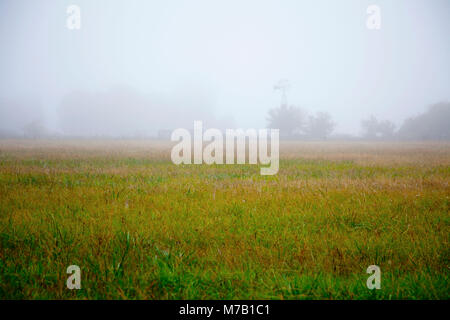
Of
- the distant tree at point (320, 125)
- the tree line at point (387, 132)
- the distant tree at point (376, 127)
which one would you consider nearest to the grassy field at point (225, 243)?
the tree line at point (387, 132)

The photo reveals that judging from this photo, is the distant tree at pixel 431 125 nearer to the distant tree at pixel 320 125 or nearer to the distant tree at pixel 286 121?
the distant tree at pixel 320 125

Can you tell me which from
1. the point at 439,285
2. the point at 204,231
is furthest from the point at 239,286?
the point at 439,285

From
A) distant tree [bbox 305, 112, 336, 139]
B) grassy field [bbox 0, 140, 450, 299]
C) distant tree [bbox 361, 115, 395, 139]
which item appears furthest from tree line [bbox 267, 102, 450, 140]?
grassy field [bbox 0, 140, 450, 299]

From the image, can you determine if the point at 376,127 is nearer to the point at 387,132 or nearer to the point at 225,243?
the point at 387,132

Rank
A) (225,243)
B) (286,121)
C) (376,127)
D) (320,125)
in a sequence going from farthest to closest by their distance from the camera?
(376,127) < (320,125) < (286,121) < (225,243)

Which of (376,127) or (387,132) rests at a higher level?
(376,127)

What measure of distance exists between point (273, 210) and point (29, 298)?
396 centimetres

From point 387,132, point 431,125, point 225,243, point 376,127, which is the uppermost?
point 376,127

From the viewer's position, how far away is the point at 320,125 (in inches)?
3853

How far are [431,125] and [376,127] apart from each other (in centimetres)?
2515

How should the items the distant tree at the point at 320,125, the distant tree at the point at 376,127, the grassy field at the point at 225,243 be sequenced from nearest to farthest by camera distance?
the grassy field at the point at 225,243 → the distant tree at the point at 320,125 → the distant tree at the point at 376,127

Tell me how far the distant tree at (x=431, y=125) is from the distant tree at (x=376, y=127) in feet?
33.9

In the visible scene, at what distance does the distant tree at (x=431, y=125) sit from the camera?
270 feet

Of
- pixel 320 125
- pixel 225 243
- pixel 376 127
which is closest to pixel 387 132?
pixel 376 127
